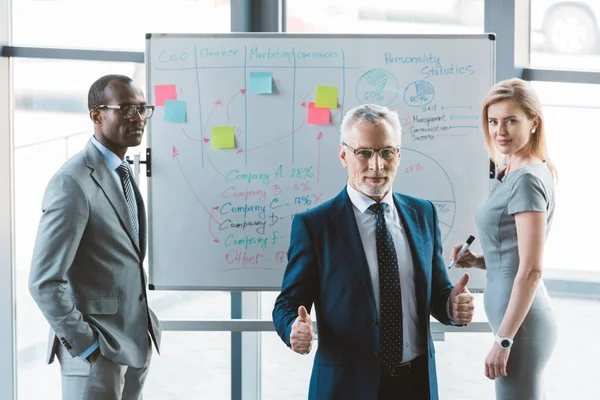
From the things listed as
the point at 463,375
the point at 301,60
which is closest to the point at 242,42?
the point at 301,60

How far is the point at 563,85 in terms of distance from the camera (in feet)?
11.7

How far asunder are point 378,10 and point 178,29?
0.99 m

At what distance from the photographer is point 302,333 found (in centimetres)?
205

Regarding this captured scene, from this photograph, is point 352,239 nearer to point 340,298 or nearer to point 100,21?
point 340,298

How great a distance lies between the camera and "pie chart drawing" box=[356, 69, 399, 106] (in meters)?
3.16

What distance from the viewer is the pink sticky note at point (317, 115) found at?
318 centimetres

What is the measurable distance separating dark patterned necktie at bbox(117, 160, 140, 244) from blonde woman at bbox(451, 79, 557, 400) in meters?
1.27

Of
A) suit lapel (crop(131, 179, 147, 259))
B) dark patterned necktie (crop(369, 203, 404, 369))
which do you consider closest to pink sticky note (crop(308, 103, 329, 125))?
suit lapel (crop(131, 179, 147, 259))

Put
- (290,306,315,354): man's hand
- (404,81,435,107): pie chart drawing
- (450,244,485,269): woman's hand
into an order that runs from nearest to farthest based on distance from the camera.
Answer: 1. (290,306,315,354): man's hand
2. (450,244,485,269): woman's hand
3. (404,81,435,107): pie chart drawing

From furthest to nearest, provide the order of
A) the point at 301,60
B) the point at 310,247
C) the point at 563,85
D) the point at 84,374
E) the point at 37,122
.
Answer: the point at 37,122 → the point at 563,85 → the point at 301,60 → the point at 84,374 → the point at 310,247

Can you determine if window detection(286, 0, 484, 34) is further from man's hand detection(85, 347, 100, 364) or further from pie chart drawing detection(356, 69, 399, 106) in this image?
man's hand detection(85, 347, 100, 364)

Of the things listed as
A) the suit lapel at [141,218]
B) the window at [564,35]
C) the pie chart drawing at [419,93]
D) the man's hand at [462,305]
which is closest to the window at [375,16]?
the window at [564,35]

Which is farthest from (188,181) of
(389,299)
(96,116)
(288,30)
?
(389,299)

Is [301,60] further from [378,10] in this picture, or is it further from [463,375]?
[463,375]
